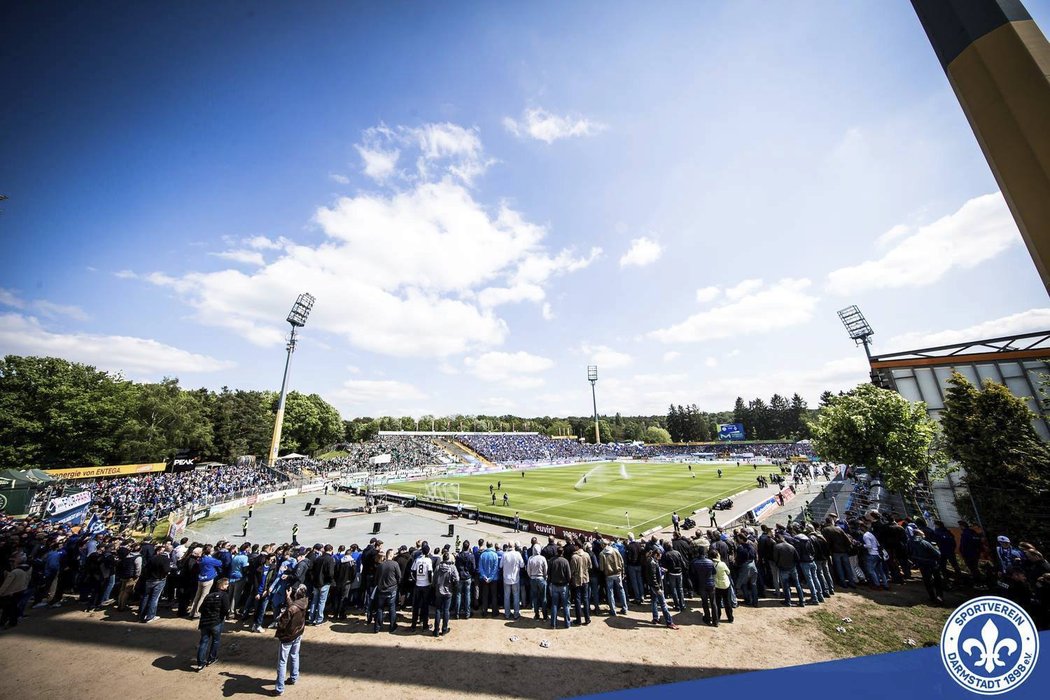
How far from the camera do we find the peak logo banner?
15.7 ft

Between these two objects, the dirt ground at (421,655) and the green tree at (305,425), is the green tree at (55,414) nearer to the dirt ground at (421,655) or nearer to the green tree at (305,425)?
the green tree at (305,425)

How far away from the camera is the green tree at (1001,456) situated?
12.5 meters

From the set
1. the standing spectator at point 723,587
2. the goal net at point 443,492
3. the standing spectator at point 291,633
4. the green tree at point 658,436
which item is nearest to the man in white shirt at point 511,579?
the standing spectator at point 291,633

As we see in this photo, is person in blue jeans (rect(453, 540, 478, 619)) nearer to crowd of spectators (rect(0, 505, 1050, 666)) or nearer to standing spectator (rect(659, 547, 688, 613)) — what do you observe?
crowd of spectators (rect(0, 505, 1050, 666))

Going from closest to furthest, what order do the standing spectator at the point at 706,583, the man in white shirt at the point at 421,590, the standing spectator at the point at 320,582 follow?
the standing spectator at the point at 706,583 < the man in white shirt at the point at 421,590 < the standing spectator at the point at 320,582

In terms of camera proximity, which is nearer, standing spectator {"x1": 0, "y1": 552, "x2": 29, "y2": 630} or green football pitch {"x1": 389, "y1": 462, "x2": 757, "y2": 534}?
standing spectator {"x1": 0, "y1": 552, "x2": 29, "y2": 630}

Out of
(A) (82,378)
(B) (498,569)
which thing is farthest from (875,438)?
(A) (82,378)

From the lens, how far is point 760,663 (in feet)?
24.5

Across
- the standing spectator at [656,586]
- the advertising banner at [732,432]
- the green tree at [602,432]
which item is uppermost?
the green tree at [602,432]

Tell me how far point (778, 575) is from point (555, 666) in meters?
7.05

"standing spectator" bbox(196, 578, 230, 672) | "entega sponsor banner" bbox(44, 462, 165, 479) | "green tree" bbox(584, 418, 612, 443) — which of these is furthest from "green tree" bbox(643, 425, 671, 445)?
"standing spectator" bbox(196, 578, 230, 672)

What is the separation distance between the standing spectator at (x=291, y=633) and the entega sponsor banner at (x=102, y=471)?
169 feet

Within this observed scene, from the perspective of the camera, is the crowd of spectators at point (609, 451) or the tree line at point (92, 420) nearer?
the tree line at point (92, 420)

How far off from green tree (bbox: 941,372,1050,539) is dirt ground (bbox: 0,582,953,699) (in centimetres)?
680
